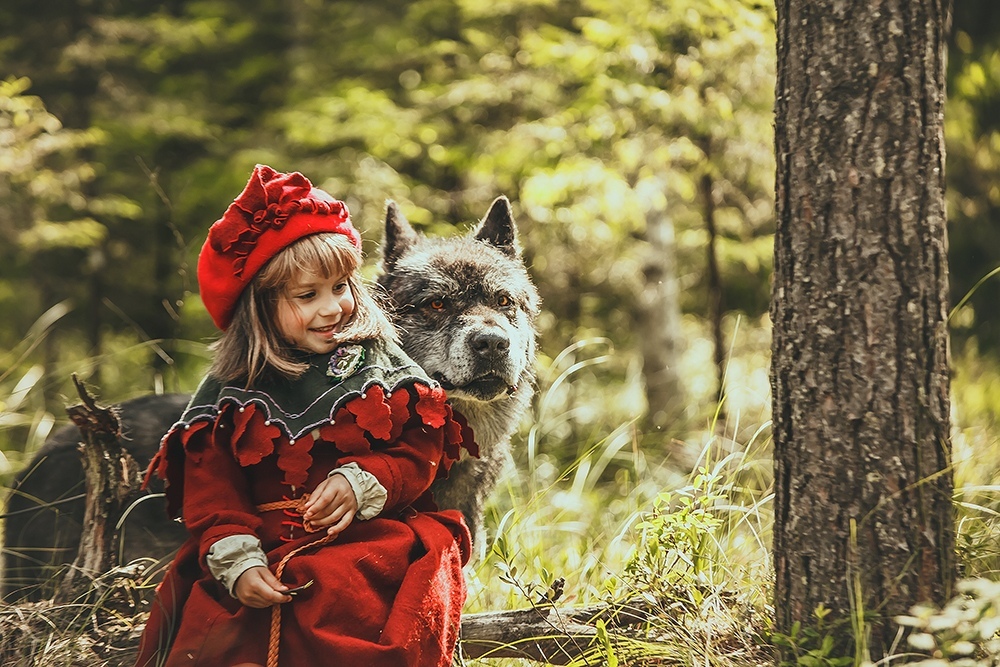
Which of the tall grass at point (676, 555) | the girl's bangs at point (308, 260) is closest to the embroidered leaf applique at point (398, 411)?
the girl's bangs at point (308, 260)

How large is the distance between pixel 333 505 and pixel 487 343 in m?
0.88

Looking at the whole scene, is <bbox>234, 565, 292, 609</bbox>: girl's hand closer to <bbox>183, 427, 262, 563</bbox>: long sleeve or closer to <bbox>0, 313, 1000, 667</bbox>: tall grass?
<bbox>183, 427, 262, 563</bbox>: long sleeve

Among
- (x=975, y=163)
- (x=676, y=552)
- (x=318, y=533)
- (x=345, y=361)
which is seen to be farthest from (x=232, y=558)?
(x=975, y=163)

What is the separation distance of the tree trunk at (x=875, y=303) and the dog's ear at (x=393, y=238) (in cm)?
166

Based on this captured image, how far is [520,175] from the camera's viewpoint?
255 inches

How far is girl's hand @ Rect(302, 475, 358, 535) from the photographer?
2.25 metres

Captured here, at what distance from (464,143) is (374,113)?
777 millimetres

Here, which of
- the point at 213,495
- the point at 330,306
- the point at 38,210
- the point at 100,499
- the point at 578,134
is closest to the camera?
the point at 213,495

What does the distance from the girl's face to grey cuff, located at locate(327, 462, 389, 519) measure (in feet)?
1.28

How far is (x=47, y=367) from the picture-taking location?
7.72 m

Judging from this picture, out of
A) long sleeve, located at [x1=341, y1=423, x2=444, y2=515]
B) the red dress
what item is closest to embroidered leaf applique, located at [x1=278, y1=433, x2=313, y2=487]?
the red dress

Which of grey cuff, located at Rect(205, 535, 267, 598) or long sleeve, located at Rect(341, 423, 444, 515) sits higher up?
long sleeve, located at Rect(341, 423, 444, 515)

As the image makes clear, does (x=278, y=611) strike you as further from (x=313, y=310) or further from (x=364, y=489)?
(x=313, y=310)

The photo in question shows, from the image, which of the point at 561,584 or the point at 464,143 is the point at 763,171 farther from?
the point at 561,584
